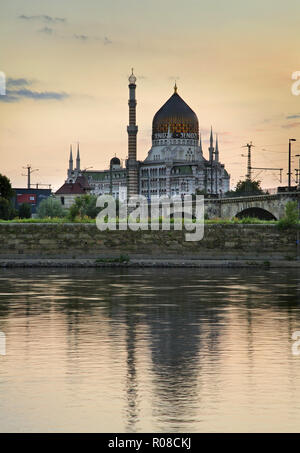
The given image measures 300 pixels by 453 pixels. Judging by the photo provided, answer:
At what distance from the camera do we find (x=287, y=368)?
1318cm

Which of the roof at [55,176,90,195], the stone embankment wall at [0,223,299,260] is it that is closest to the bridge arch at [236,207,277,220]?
the stone embankment wall at [0,223,299,260]

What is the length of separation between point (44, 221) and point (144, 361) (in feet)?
137

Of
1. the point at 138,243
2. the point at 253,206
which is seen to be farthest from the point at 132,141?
the point at 138,243

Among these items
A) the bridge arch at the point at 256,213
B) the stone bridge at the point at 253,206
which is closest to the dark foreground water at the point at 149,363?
the stone bridge at the point at 253,206

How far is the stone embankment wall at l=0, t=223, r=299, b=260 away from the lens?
5303 centimetres

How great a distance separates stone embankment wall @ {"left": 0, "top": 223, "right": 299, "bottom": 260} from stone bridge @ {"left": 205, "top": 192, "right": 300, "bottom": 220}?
21.3 meters

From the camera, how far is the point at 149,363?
1354 centimetres

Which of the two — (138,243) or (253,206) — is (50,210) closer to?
(253,206)

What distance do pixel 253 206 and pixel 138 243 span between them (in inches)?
1278

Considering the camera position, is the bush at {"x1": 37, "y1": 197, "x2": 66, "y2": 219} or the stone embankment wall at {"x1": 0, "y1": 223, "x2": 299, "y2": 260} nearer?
the stone embankment wall at {"x1": 0, "y1": 223, "x2": 299, "y2": 260}

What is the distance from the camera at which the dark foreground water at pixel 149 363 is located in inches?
390

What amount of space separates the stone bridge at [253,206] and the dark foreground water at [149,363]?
49.0 m

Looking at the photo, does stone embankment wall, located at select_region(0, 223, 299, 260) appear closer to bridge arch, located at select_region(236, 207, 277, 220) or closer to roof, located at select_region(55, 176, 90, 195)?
bridge arch, located at select_region(236, 207, 277, 220)

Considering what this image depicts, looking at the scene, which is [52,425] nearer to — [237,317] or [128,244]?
[237,317]
